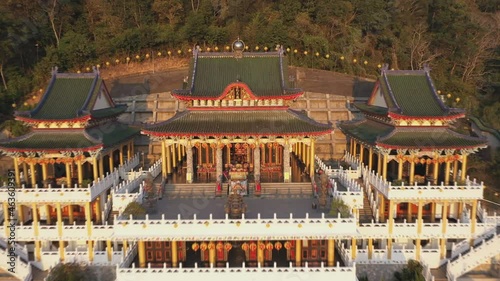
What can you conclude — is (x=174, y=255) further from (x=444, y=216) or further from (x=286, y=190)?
(x=444, y=216)

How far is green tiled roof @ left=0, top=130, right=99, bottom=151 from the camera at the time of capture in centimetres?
A: 2386

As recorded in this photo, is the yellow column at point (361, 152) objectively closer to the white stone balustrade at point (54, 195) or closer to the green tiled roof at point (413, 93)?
the green tiled roof at point (413, 93)

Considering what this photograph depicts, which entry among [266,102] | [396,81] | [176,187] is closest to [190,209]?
[176,187]

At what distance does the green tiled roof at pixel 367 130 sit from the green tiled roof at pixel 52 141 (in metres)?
17.1

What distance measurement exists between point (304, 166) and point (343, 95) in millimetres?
14687

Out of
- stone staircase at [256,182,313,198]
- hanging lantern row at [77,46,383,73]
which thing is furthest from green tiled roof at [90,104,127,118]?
hanging lantern row at [77,46,383,73]

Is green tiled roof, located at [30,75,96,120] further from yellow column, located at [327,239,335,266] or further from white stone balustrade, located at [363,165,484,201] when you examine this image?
white stone balustrade, located at [363,165,484,201]

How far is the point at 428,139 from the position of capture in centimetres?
2442

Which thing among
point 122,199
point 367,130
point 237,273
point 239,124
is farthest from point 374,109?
point 122,199

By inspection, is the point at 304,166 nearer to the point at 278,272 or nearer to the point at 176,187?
the point at 176,187

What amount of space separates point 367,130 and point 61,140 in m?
20.1

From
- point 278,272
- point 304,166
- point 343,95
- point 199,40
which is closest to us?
point 278,272

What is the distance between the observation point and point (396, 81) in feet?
90.3

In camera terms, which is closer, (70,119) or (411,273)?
(411,273)
